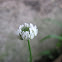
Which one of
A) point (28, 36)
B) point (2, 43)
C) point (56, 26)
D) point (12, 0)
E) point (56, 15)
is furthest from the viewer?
point (12, 0)

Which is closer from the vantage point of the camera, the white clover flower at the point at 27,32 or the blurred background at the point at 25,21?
the white clover flower at the point at 27,32

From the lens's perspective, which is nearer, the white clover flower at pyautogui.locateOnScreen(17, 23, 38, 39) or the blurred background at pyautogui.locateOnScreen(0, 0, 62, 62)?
the white clover flower at pyautogui.locateOnScreen(17, 23, 38, 39)

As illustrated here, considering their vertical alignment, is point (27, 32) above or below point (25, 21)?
below

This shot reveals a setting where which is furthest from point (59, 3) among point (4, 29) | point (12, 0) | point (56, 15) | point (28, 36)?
point (28, 36)

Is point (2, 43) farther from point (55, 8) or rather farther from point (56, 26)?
point (55, 8)

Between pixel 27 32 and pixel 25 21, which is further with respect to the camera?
pixel 25 21

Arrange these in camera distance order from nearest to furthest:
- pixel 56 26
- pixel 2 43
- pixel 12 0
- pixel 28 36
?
pixel 28 36, pixel 2 43, pixel 56 26, pixel 12 0

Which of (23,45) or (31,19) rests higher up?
(31,19)

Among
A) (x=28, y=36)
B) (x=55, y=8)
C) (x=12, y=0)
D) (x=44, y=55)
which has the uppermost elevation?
(x=12, y=0)
